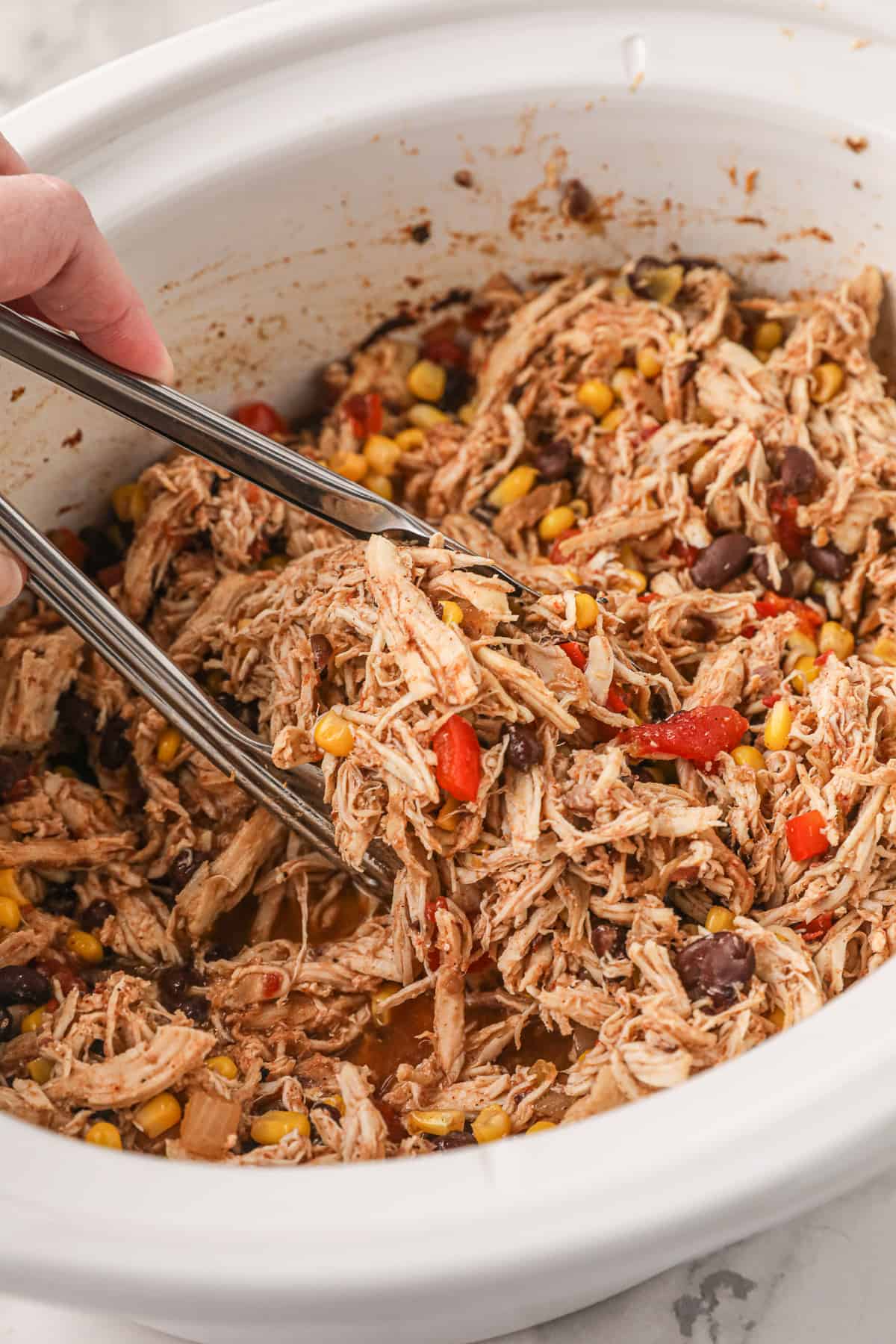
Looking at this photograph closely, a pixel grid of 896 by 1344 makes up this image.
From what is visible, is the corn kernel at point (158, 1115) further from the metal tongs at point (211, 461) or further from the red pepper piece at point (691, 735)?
the red pepper piece at point (691, 735)

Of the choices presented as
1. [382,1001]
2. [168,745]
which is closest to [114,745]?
[168,745]

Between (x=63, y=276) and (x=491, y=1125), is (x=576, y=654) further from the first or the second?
(x=63, y=276)

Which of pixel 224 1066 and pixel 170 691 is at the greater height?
pixel 170 691

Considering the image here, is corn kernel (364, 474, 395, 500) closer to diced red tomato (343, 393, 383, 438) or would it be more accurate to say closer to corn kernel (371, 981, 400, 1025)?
diced red tomato (343, 393, 383, 438)

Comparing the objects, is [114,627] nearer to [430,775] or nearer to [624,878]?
[430,775]

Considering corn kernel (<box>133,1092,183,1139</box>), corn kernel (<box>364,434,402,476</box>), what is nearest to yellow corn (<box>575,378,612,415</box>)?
corn kernel (<box>364,434,402,476</box>)

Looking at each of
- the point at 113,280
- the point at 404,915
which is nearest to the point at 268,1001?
the point at 404,915

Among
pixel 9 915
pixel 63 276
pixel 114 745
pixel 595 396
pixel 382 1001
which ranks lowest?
pixel 382 1001

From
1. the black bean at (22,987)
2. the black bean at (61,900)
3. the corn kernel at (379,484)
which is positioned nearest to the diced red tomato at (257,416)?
the corn kernel at (379,484)
